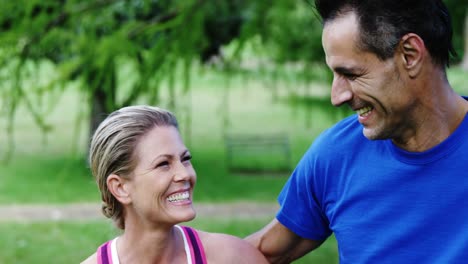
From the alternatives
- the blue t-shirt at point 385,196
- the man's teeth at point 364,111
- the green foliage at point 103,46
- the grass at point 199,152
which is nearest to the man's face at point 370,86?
the man's teeth at point 364,111

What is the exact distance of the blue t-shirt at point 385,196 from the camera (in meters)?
2.15

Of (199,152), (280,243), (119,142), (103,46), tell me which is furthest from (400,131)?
(199,152)

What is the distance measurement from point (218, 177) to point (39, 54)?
977 cm

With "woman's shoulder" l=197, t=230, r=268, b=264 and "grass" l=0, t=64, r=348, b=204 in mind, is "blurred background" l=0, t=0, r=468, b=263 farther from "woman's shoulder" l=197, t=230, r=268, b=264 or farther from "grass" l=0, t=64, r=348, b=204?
"woman's shoulder" l=197, t=230, r=268, b=264

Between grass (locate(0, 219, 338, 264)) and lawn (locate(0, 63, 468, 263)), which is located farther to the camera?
grass (locate(0, 219, 338, 264))

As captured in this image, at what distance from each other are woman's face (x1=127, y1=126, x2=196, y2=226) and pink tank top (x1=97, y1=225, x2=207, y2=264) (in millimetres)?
125

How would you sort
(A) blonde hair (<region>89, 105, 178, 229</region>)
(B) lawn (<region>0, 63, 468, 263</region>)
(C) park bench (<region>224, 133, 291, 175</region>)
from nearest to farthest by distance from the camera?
(A) blonde hair (<region>89, 105, 178, 229</region>)
(B) lawn (<region>0, 63, 468, 263</region>)
(C) park bench (<region>224, 133, 291, 175</region>)

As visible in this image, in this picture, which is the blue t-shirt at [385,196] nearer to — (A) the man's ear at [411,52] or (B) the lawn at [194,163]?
(A) the man's ear at [411,52]

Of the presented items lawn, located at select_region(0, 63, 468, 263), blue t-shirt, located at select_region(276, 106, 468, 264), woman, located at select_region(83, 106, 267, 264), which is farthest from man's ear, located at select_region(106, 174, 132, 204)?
blue t-shirt, located at select_region(276, 106, 468, 264)

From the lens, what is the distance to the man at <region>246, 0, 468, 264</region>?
2.16 meters

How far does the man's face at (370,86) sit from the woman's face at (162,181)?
57cm

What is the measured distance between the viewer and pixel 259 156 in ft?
58.1

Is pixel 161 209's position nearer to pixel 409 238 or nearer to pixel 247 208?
A: pixel 409 238

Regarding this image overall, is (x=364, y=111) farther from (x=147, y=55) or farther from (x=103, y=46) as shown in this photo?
(x=147, y=55)
